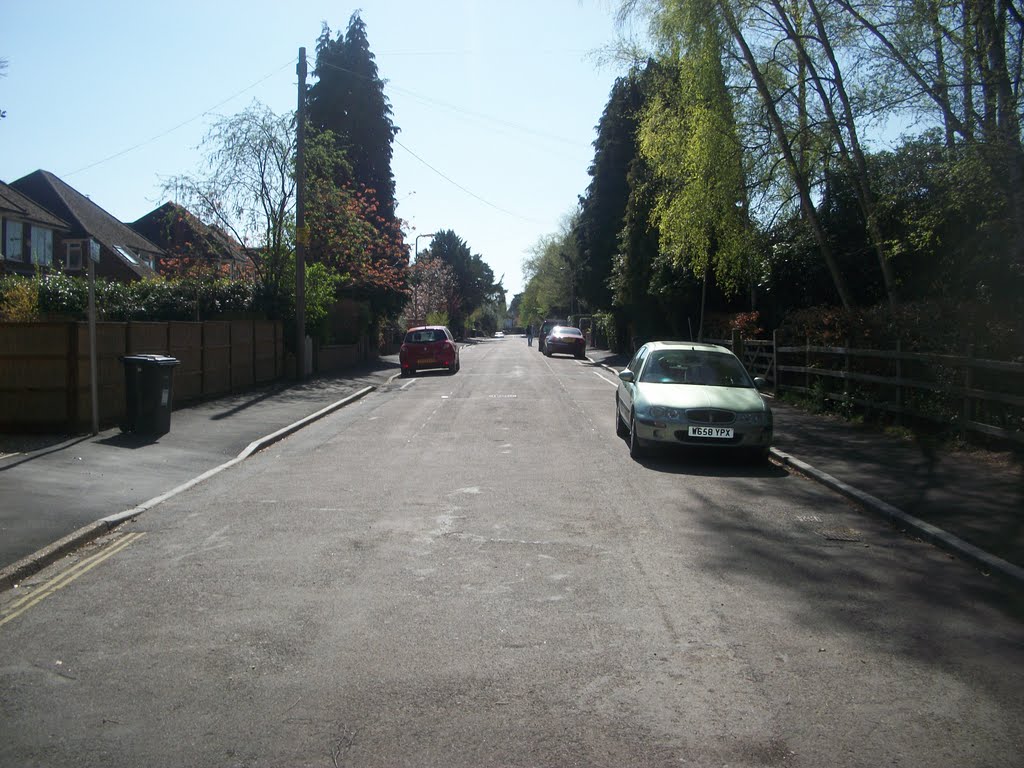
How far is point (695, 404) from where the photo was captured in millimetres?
11469

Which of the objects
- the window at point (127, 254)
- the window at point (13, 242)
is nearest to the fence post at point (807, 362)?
the window at point (13, 242)

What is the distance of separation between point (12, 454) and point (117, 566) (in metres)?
5.78

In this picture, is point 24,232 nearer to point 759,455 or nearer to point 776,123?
point 776,123

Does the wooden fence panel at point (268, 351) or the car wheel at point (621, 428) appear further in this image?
the wooden fence panel at point (268, 351)

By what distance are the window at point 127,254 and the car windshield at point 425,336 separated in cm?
2298

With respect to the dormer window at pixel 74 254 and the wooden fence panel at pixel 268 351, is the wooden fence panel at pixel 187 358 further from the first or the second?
the dormer window at pixel 74 254

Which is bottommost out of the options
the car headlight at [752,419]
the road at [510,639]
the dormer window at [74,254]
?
the road at [510,639]

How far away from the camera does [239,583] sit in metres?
6.18

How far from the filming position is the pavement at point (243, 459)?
7.24m

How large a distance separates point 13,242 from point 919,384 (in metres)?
36.9

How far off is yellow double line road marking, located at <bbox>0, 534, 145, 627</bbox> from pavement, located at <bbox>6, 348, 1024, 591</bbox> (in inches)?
10.0

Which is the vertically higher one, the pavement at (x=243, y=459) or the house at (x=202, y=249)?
the house at (x=202, y=249)

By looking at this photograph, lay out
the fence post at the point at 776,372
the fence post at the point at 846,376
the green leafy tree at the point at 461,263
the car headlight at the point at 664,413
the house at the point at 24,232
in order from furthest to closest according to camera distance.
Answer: the green leafy tree at the point at 461,263 → the house at the point at 24,232 → the fence post at the point at 776,372 → the fence post at the point at 846,376 → the car headlight at the point at 664,413

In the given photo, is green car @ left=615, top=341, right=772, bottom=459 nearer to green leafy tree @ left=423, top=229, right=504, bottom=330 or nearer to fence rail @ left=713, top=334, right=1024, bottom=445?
fence rail @ left=713, top=334, right=1024, bottom=445
